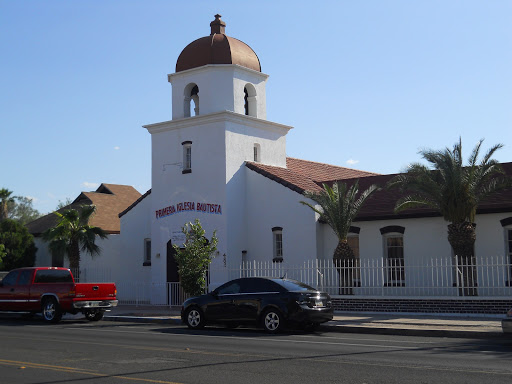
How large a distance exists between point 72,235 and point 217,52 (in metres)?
10.6

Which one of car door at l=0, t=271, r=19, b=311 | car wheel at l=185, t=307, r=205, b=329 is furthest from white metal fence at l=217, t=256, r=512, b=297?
car door at l=0, t=271, r=19, b=311

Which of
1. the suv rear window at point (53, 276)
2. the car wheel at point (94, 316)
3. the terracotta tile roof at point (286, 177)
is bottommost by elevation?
the car wheel at point (94, 316)

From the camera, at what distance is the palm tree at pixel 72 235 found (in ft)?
100

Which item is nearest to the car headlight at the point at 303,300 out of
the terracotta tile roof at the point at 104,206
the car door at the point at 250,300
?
the car door at the point at 250,300

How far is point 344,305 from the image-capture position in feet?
78.0

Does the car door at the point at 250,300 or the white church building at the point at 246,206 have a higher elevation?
the white church building at the point at 246,206

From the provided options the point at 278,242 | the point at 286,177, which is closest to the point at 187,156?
the point at 286,177

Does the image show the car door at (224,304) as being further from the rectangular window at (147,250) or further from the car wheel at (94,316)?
the rectangular window at (147,250)

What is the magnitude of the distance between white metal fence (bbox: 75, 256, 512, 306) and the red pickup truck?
5760 millimetres

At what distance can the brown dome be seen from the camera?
29391 mm

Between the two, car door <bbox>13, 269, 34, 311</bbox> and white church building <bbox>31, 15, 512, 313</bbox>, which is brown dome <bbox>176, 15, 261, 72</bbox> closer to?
white church building <bbox>31, 15, 512, 313</bbox>

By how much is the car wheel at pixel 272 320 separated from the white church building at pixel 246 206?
665 centimetres

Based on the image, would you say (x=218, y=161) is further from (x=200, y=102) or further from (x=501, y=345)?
(x=501, y=345)

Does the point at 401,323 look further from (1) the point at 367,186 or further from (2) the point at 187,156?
(2) the point at 187,156
